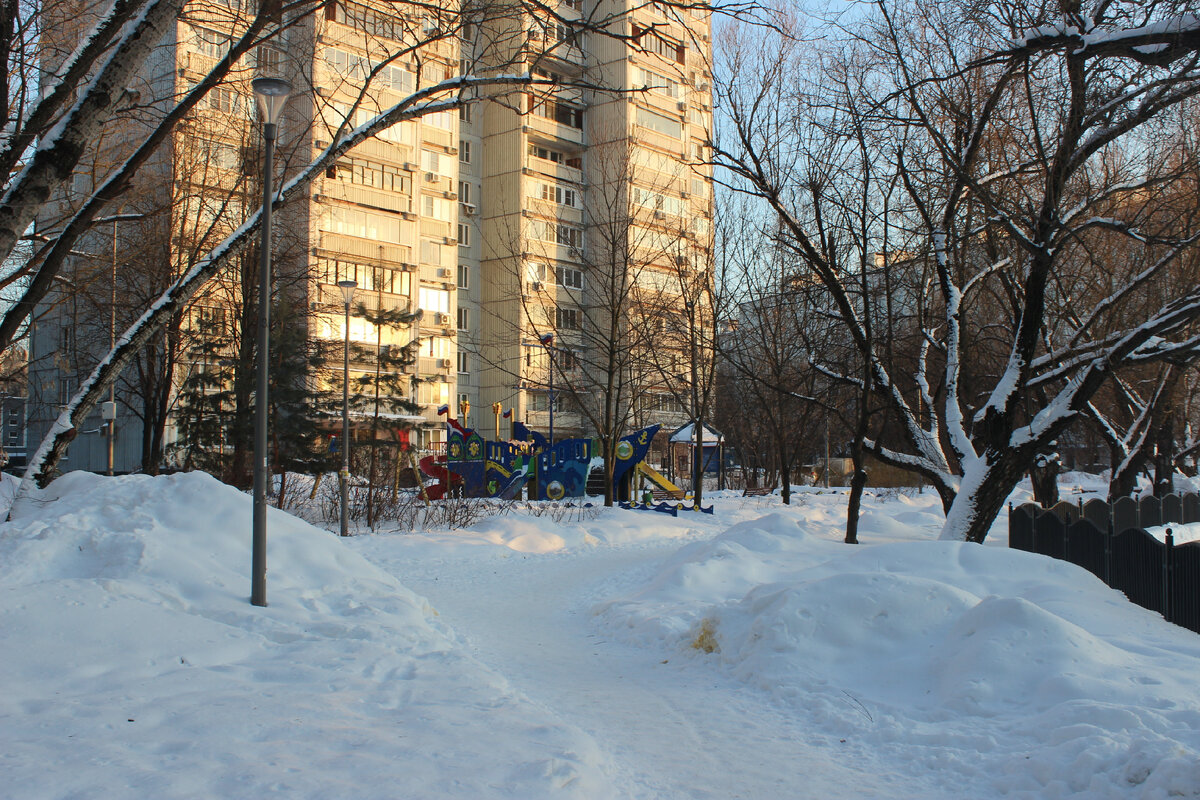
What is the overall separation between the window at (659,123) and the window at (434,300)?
15.5 metres

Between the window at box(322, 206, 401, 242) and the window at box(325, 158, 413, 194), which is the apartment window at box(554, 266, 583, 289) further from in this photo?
the window at box(322, 206, 401, 242)

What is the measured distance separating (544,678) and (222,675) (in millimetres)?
2756

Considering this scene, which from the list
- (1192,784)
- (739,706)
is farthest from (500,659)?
(1192,784)

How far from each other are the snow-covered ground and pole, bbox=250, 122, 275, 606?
27 cm

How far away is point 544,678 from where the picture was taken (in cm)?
788

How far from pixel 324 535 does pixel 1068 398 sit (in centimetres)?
1087

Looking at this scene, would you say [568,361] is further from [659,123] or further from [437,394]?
[659,123]

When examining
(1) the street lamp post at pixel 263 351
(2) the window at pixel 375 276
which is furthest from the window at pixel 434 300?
(1) the street lamp post at pixel 263 351

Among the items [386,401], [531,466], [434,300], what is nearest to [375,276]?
Result: [434,300]

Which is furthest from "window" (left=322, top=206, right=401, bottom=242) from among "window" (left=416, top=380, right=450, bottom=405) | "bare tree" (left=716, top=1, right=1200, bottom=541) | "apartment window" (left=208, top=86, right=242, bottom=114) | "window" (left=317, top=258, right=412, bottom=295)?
"bare tree" (left=716, top=1, right=1200, bottom=541)

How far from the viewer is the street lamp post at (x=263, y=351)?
850 centimetres

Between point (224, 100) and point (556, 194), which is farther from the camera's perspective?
point (556, 194)

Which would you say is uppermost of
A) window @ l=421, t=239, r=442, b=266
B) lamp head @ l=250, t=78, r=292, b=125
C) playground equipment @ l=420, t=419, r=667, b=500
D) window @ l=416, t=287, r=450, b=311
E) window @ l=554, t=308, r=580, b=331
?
window @ l=421, t=239, r=442, b=266

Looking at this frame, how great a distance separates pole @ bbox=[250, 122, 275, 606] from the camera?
846 centimetres
